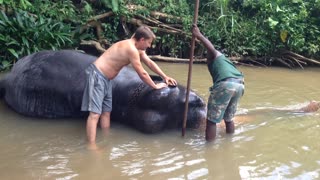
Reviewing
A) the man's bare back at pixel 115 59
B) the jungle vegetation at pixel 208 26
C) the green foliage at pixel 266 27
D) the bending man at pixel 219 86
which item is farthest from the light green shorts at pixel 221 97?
the green foliage at pixel 266 27

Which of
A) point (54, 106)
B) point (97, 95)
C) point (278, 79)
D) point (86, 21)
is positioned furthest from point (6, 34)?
point (278, 79)

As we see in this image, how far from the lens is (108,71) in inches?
187

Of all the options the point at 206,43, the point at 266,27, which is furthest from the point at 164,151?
the point at 266,27

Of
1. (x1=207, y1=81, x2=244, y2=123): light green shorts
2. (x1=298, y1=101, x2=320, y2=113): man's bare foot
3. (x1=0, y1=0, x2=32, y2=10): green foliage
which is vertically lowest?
(x1=298, y1=101, x2=320, y2=113): man's bare foot

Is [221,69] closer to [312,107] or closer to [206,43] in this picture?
[206,43]

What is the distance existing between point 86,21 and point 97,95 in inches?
183

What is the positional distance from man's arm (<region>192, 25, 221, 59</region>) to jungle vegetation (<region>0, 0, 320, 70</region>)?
4.49m

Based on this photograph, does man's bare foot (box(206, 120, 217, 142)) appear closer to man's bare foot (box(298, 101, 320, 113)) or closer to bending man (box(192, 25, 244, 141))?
bending man (box(192, 25, 244, 141))

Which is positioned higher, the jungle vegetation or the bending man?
the jungle vegetation

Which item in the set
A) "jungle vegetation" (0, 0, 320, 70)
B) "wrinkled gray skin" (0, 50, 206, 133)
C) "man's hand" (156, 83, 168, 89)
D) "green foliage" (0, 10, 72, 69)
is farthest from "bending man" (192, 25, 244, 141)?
"jungle vegetation" (0, 0, 320, 70)

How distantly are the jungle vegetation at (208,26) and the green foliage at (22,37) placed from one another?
0.75 metres

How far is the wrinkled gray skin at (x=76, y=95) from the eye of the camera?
493 centimetres

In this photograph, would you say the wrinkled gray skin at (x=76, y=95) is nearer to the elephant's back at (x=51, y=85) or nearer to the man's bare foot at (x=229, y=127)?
the elephant's back at (x=51, y=85)

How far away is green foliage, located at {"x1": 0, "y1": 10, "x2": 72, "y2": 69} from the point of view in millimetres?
7511
